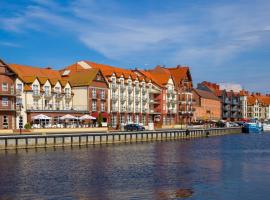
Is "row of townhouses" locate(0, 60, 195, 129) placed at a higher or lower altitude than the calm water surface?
higher

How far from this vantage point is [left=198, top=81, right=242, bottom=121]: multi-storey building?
563 feet

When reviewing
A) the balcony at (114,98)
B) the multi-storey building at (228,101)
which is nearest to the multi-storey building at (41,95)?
the balcony at (114,98)

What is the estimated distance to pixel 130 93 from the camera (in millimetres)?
105312

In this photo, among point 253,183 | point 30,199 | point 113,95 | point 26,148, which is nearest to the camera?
point 30,199

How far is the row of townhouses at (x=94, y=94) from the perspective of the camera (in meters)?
78.6

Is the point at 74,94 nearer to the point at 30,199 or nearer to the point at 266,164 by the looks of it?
the point at 266,164

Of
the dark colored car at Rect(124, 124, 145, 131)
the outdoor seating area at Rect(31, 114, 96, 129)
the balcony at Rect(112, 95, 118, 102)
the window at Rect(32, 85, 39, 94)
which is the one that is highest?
the window at Rect(32, 85, 39, 94)

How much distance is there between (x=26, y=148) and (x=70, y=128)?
58.6 ft

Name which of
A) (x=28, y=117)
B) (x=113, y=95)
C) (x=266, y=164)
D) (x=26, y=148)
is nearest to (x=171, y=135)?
(x=113, y=95)

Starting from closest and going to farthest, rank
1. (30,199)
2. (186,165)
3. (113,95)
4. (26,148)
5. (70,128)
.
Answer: (30,199) < (186,165) < (26,148) < (70,128) < (113,95)

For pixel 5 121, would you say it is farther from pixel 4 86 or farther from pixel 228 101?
pixel 228 101

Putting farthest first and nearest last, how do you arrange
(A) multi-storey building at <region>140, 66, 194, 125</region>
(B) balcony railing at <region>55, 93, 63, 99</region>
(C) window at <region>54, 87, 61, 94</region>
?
(A) multi-storey building at <region>140, 66, 194, 125</region> → (B) balcony railing at <region>55, 93, 63, 99</region> → (C) window at <region>54, 87, 61, 94</region>

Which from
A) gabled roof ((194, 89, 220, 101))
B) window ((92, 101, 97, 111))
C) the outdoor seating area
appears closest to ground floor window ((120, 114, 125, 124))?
window ((92, 101, 97, 111))

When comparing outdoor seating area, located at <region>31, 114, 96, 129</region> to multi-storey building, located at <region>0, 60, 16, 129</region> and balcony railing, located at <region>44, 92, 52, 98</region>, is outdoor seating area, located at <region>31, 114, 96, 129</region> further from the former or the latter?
balcony railing, located at <region>44, 92, 52, 98</region>
